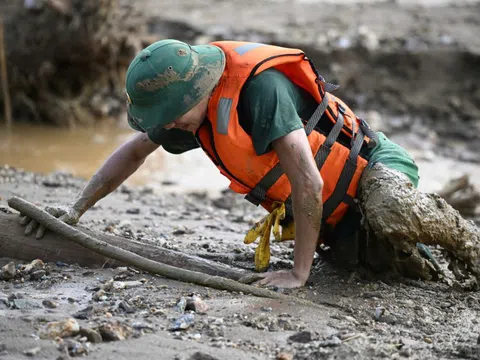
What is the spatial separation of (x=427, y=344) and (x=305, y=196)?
89 centimetres

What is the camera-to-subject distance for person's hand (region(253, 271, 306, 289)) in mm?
4047

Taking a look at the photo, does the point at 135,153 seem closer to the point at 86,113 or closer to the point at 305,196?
the point at 305,196

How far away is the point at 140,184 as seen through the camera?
820 cm

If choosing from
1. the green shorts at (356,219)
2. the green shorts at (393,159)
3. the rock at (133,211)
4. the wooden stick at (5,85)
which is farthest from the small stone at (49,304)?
the wooden stick at (5,85)

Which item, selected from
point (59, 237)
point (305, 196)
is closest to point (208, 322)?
point (305, 196)

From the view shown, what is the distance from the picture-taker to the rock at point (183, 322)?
345cm

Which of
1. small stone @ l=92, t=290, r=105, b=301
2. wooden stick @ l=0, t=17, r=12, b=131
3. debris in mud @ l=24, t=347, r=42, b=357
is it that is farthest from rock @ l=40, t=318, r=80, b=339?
wooden stick @ l=0, t=17, r=12, b=131

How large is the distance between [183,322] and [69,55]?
702 cm

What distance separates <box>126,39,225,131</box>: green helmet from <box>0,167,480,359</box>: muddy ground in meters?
0.86

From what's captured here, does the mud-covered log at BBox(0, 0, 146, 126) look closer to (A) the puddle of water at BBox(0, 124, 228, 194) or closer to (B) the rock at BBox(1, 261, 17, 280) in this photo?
(A) the puddle of water at BBox(0, 124, 228, 194)

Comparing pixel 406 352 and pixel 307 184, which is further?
pixel 307 184

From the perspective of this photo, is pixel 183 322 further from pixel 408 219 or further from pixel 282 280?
pixel 408 219

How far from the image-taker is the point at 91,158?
360 inches

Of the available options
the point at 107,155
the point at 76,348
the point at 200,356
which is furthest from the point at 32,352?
the point at 107,155
